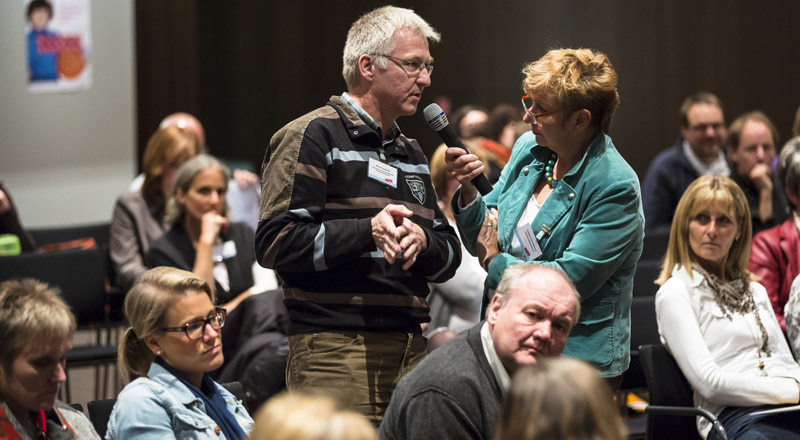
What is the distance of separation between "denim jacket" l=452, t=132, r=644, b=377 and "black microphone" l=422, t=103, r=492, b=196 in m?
0.05

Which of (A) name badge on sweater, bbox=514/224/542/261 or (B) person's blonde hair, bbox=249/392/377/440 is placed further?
(A) name badge on sweater, bbox=514/224/542/261

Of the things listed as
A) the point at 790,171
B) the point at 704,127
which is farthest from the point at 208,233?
the point at 704,127

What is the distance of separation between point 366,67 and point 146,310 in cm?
82

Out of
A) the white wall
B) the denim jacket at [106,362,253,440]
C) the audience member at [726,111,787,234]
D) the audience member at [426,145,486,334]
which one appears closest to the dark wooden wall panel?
the white wall

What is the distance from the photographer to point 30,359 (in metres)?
2.15

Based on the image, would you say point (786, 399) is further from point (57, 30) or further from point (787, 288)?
point (57, 30)

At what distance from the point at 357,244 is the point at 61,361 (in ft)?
2.41

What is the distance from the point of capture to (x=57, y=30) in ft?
23.3

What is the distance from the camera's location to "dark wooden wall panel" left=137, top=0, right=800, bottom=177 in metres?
7.36

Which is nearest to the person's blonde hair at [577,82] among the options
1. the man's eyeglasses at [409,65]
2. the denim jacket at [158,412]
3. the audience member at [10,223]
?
the man's eyeglasses at [409,65]

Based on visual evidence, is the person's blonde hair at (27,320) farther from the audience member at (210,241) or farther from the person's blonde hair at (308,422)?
the audience member at (210,241)

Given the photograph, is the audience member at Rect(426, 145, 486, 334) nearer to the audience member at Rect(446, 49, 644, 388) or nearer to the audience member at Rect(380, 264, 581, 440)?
the audience member at Rect(446, 49, 644, 388)

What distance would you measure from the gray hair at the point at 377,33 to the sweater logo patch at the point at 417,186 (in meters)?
0.27

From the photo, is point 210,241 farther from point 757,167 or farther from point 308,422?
point 308,422
